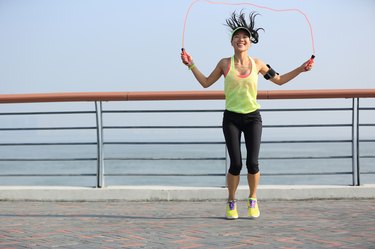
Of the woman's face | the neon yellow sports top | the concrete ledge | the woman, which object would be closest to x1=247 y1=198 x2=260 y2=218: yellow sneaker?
the woman

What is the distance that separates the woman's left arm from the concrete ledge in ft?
5.18

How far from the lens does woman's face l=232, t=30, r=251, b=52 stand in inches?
239

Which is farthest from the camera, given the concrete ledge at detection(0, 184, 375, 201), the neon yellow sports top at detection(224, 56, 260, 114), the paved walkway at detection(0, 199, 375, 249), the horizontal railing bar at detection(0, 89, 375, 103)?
the concrete ledge at detection(0, 184, 375, 201)

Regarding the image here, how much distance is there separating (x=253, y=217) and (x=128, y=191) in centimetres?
195

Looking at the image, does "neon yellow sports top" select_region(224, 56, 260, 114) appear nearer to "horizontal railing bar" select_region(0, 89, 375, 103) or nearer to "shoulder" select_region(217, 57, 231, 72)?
"shoulder" select_region(217, 57, 231, 72)

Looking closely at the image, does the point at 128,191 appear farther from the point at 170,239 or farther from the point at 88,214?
the point at 170,239

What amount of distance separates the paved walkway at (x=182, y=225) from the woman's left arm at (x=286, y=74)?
126 centimetres

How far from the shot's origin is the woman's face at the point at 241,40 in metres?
6.06

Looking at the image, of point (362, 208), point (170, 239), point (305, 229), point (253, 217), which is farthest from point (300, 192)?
point (170, 239)

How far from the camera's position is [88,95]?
7.38 meters

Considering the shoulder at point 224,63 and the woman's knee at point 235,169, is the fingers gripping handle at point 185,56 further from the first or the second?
the woman's knee at point 235,169

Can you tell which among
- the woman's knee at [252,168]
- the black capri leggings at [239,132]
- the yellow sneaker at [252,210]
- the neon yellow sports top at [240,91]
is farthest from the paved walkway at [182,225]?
the neon yellow sports top at [240,91]

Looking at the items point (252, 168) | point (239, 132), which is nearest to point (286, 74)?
point (239, 132)

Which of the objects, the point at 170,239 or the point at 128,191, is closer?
the point at 170,239
